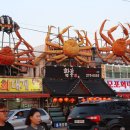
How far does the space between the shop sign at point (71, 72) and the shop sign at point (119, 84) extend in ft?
6.64

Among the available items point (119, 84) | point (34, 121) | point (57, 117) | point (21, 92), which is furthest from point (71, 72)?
point (34, 121)

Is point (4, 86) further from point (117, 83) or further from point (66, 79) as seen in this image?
point (117, 83)

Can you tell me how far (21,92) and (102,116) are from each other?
20.4 metres

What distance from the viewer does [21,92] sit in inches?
1382

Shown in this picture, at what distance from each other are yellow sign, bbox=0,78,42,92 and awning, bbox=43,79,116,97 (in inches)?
28.4

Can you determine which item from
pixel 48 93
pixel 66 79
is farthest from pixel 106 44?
pixel 48 93

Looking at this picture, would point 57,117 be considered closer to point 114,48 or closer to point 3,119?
point 114,48

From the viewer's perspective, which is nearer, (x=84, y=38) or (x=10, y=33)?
(x=10, y=33)

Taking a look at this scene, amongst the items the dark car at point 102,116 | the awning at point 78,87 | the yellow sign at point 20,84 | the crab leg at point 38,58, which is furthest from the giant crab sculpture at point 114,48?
the dark car at point 102,116

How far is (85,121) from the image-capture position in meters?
15.4

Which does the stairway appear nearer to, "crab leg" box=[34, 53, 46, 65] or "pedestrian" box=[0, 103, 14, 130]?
"crab leg" box=[34, 53, 46, 65]

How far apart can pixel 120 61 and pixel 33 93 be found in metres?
14.6

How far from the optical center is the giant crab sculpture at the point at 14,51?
36.4 metres

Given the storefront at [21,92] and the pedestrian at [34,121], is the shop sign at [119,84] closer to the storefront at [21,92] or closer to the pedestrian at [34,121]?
the storefront at [21,92]
